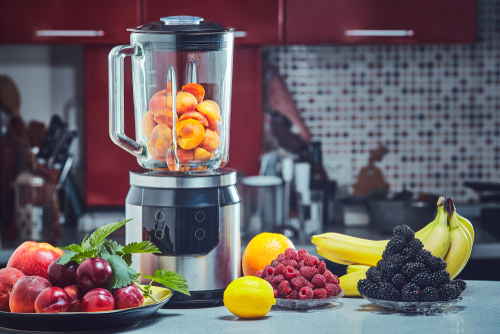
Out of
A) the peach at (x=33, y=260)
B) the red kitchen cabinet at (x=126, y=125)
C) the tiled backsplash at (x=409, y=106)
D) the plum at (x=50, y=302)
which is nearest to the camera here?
the plum at (x=50, y=302)

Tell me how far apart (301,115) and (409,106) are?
18.3 inches

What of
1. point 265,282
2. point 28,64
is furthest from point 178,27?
point 28,64

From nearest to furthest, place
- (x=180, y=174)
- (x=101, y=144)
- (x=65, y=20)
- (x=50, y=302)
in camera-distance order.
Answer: (x=50, y=302) < (x=180, y=174) < (x=65, y=20) < (x=101, y=144)

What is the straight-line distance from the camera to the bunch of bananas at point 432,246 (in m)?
1.12

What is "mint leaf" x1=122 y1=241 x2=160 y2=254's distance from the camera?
3.27 feet

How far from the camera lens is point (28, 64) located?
268cm

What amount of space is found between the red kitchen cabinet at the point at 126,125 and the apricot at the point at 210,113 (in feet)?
4.31

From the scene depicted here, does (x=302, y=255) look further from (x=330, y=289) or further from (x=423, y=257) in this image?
(x=423, y=257)

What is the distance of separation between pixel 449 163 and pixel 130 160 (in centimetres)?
135

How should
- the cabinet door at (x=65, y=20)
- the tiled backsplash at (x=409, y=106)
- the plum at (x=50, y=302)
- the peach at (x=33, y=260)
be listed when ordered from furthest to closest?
the tiled backsplash at (x=409, y=106), the cabinet door at (x=65, y=20), the peach at (x=33, y=260), the plum at (x=50, y=302)

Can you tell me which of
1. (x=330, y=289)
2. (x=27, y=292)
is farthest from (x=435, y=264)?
(x=27, y=292)

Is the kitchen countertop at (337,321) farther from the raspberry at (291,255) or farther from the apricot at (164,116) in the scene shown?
the apricot at (164,116)

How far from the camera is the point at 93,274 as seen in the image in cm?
91

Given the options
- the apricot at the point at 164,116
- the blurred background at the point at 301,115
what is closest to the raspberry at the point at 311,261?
the apricot at the point at 164,116
